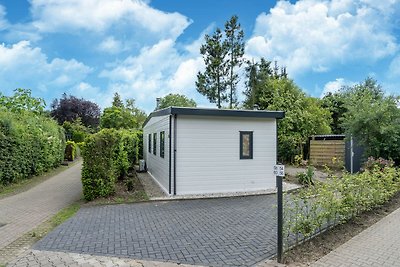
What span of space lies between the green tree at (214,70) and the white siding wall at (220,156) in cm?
1382

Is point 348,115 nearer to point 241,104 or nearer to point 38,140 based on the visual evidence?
point 241,104

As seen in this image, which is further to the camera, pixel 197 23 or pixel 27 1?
pixel 197 23

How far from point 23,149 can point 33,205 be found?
4.80 metres

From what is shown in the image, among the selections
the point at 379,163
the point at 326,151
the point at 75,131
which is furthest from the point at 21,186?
the point at 75,131

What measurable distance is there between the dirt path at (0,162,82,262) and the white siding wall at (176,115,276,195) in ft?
11.8

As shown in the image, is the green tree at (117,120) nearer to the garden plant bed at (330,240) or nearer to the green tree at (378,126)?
the green tree at (378,126)

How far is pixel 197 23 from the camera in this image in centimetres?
1225

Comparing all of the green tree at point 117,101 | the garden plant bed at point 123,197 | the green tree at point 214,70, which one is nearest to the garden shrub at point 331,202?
the garden plant bed at point 123,197

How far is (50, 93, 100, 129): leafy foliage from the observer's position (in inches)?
1431

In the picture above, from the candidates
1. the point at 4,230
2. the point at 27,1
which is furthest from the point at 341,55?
the point at 4,230

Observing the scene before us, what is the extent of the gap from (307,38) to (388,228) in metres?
8.48

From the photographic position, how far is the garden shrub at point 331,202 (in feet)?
16.3

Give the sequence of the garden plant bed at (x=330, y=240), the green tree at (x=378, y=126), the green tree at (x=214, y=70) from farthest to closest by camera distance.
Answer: the green tree at (x=214, y=70) → the green tree at (x=378, y=126) → the garden plant bed at (x=330, y=240)

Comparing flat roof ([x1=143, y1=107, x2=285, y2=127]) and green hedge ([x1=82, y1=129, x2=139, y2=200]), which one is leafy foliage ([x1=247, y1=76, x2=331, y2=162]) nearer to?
flat roof ([x1=143, y1=107, x2=285, y2=127])
